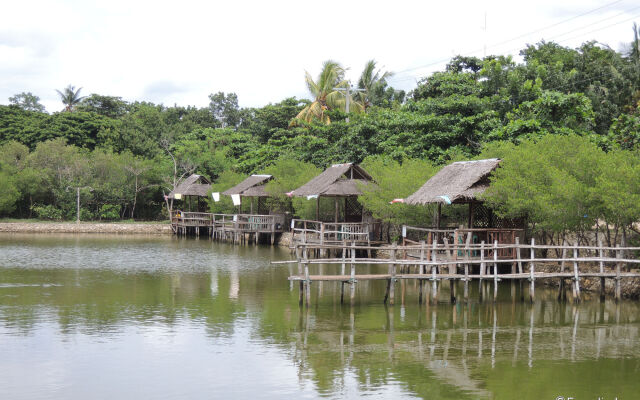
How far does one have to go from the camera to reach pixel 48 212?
41.4 metres

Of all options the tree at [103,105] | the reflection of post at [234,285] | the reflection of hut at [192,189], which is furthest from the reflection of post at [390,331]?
the tree at [103,105]

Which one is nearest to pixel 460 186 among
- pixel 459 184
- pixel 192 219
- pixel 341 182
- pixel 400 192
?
pixel 459 184

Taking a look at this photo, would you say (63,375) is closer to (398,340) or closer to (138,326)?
(138,326)

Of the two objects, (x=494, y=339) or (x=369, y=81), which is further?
(x=369, y=81)

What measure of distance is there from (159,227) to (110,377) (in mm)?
31331

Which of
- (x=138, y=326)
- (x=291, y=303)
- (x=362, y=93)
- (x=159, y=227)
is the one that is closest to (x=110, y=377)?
(x=138, y=326)

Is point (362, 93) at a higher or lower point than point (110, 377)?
higher

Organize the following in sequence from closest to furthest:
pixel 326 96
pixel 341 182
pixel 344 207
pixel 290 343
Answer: pixel 290 343
pixel 341 182
pixel 344 207
pixel 326 96

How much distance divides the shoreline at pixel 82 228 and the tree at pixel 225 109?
2472 cm

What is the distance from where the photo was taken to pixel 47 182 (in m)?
41.5

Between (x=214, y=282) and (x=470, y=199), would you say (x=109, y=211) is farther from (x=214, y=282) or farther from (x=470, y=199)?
(x=470, y=199)

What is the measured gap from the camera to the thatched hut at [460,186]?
1800cm

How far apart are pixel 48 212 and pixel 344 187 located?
928 inches

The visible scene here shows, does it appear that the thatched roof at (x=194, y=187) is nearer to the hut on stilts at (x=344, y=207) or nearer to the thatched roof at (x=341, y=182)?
the hut on stilts at (x=344, y=207)
